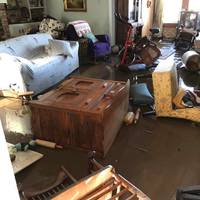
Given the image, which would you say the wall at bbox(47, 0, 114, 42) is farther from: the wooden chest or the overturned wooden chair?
A: the overturned wooden chair

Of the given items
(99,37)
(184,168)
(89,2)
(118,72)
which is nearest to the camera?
(184,168)

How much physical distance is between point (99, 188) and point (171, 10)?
8610mm

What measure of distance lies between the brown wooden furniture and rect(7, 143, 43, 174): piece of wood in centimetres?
124

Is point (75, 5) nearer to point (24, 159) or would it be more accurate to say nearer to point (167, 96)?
point (167, 96)

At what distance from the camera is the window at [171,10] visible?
8.48 m

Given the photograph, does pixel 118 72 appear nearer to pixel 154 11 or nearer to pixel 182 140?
pixel 182 140

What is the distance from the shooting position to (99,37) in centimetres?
611

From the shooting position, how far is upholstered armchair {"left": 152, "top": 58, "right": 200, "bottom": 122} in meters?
3.01

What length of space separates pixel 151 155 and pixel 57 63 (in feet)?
8.72

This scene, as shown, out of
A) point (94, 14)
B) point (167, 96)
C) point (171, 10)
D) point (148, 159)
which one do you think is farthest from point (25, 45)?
point (171, 10)

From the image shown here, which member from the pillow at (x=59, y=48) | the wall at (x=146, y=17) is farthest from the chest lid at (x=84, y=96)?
the wall at (x=146, y=17)

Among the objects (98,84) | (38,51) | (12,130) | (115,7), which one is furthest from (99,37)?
(12,130)

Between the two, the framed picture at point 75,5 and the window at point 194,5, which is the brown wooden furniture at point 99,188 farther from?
the window at point 194,5

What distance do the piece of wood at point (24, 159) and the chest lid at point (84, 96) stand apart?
0.53m
